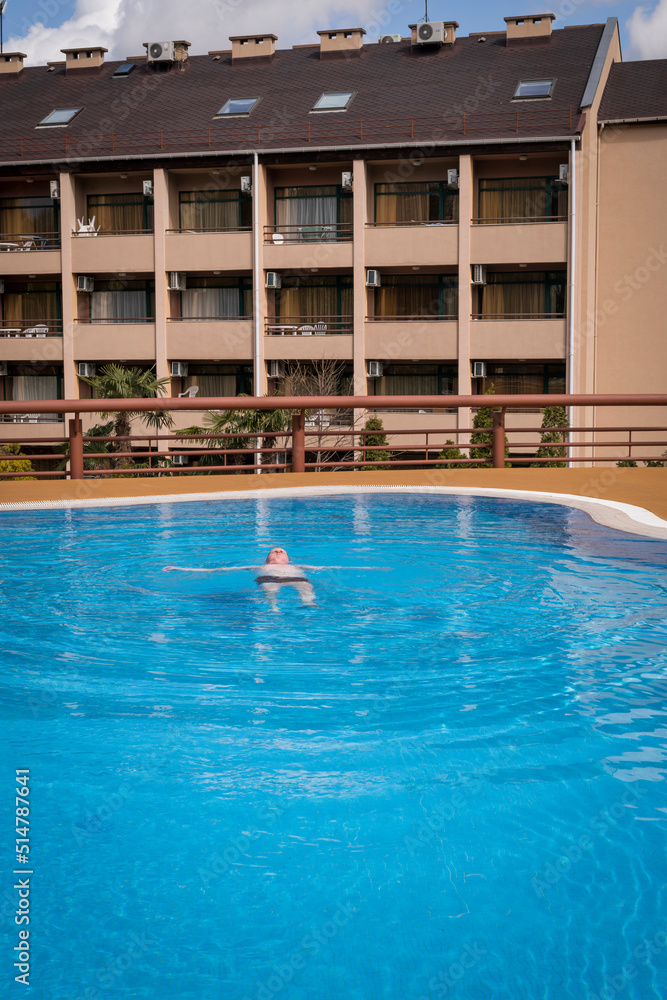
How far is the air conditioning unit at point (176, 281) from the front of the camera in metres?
30.7

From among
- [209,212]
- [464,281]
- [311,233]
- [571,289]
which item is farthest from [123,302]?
[571,289]

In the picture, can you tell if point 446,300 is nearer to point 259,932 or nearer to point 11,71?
point 11,71

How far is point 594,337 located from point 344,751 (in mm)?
26668

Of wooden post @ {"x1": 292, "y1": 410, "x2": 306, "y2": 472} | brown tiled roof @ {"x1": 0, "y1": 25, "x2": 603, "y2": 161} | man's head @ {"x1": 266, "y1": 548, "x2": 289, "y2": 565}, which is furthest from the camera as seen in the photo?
brown tiled roof @ {"x1": 0, "y1": 25, "x2": 603, "y2": 161}

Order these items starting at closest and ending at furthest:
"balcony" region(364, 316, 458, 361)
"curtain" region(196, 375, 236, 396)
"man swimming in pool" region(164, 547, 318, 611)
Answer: "man swimming in pool" region(164, 547, 318, 611) < "balcony" region(364, 316, 458, 361) < "curtain" region(196, 375, 236, 396)

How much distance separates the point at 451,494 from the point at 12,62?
31507 mm

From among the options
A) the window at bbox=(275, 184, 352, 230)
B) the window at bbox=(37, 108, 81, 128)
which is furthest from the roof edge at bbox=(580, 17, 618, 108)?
the window at bbox=(37, 108, 81, 128)

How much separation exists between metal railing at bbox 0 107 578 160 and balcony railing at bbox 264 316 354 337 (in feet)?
17.7

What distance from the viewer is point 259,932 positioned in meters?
2.71

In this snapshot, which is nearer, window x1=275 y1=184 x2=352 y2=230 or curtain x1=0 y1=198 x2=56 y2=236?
window x1=275 y1=184 x2=352 y2=230

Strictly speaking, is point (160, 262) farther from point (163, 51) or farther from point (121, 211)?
point (163, 51)

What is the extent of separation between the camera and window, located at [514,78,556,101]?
2878 cm

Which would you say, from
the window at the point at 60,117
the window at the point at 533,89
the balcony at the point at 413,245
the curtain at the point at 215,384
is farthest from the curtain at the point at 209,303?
the window at the point at 533,89

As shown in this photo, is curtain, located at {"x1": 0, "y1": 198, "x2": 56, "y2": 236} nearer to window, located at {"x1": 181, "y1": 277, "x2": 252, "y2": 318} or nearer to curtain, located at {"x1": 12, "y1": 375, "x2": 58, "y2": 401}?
curtain, located at {"x1": 12, "y1": 375, "x2": 58, "y2": 401}
